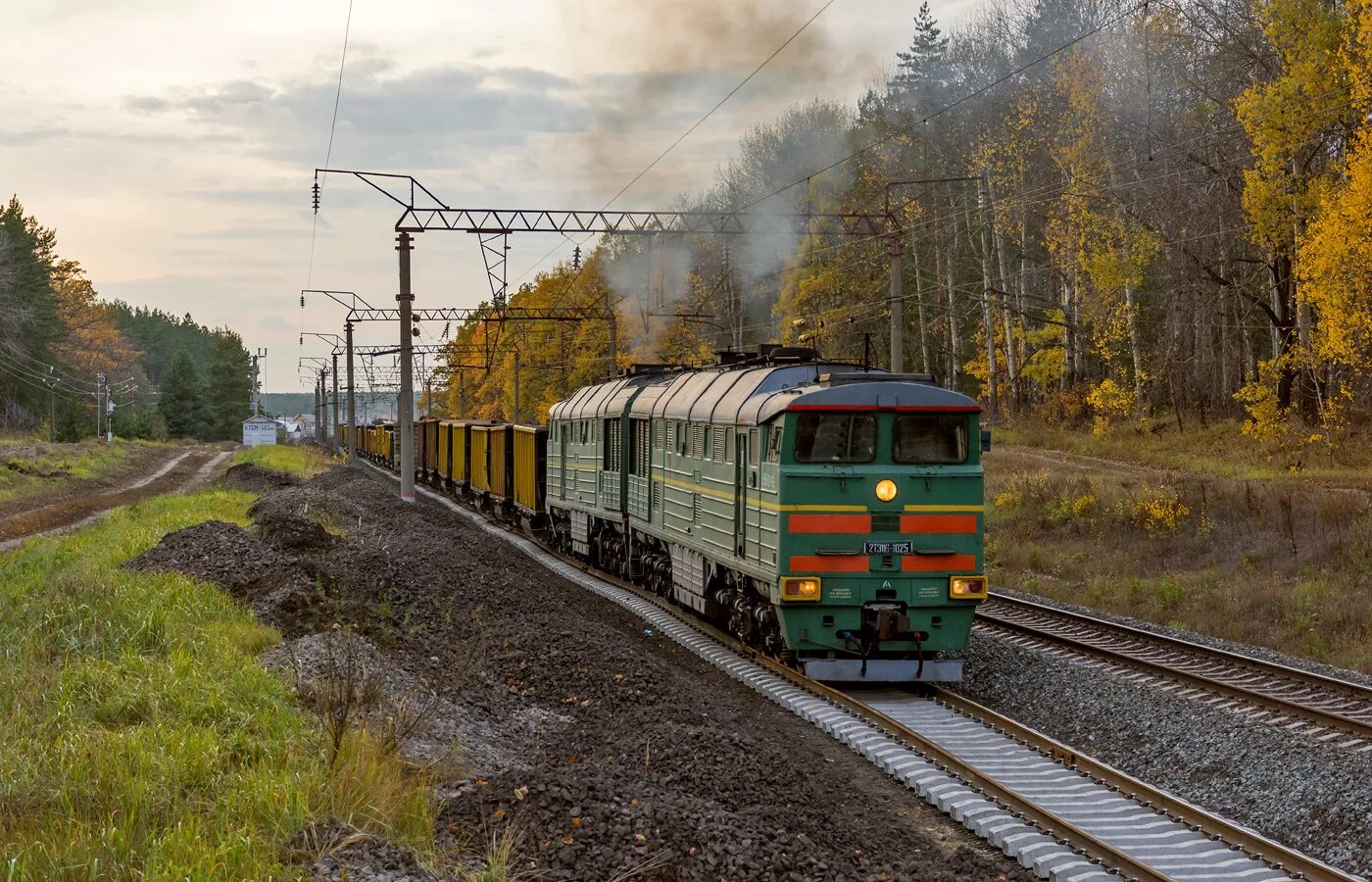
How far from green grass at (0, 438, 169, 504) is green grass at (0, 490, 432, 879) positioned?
3210 centimetres

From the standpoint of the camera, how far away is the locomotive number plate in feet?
42.9

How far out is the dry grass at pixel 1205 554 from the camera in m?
17.0

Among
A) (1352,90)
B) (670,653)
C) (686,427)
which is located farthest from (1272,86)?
(670,653)

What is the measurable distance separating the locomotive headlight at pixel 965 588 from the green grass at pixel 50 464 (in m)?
34.7

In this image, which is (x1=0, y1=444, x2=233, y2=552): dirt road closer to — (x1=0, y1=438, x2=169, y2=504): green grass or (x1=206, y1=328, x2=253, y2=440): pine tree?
(x1=0, y1=438, x2=169, y2=504): green grass

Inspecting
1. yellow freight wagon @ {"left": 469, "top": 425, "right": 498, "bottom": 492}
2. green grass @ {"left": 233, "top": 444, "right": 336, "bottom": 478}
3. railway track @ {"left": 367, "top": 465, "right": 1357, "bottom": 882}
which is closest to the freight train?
railway track @ {"left": 367, "top": 465, "right": 1357, "bottom": 882}

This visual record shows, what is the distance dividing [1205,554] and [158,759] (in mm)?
18699

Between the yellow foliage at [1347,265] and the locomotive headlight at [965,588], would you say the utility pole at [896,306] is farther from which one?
the locomotive headlight at [965,588]

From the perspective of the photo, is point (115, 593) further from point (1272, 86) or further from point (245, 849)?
point (1272, 86)

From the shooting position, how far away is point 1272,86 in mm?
26375

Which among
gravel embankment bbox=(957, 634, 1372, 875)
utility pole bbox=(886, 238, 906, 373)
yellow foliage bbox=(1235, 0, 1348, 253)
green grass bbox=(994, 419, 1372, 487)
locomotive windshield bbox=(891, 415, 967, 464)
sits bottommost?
gravel embankment bbox=(957, 634, 1372, 875)

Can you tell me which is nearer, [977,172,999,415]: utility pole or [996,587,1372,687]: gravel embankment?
[996,587,1372,687]: gravel embankment

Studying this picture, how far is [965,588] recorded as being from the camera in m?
13.2

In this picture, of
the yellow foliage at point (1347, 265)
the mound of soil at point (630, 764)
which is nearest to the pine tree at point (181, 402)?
the mound of soil at point (630, 764)
